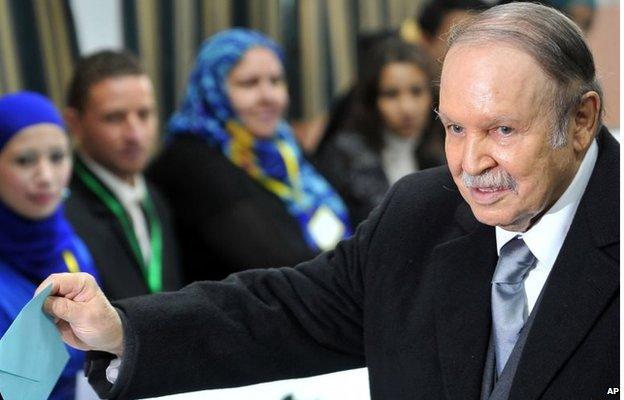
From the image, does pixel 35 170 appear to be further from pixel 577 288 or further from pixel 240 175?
pixel 577 288

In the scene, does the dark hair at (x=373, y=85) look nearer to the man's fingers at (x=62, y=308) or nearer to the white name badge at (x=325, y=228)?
the white name badge at (x=325, y=228)

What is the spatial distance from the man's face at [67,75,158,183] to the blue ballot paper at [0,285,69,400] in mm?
1889

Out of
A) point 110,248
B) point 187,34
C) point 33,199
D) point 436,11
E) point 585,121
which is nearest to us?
point 585,121

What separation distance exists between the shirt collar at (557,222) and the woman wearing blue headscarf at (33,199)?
137 cm

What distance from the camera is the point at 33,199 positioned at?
321 centimetres

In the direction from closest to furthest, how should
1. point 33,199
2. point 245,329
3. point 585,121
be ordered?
point 585,121, point 245,329, point 33,199

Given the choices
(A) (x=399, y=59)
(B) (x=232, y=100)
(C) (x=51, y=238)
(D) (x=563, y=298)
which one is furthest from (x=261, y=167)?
(D) (x=563, y=298)

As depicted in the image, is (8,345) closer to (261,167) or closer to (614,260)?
(614,260)

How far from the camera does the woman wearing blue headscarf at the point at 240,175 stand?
3.98 meters

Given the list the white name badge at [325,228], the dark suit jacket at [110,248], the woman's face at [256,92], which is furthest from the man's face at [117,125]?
the white name badge at [325,228]

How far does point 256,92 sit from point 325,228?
1.87 feet


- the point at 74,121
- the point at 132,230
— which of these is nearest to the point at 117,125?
the point at 74,121

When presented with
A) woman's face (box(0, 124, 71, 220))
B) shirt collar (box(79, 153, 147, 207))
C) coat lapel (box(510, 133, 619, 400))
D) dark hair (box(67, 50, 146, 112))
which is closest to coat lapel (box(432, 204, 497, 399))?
coat lapel (box(510, 133, 619, 400))

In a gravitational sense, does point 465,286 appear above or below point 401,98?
above
